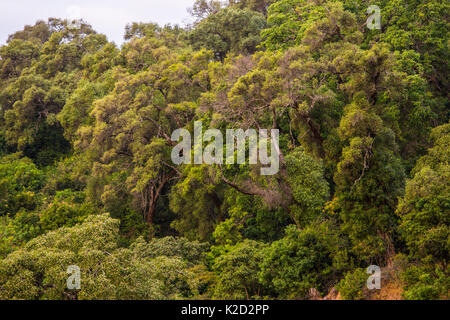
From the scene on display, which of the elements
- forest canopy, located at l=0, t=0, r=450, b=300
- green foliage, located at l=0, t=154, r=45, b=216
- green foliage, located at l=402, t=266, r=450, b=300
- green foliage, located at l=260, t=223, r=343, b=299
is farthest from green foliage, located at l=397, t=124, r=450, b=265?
green foliage, located at l=0, t=154, r=45, b=216

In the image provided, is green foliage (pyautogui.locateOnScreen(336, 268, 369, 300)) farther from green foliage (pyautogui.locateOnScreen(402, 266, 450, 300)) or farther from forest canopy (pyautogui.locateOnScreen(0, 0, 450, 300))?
green foliage (pyautogui.locateOnScreen(402, 266, 450, 300))

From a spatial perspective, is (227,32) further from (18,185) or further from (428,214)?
(428,214)

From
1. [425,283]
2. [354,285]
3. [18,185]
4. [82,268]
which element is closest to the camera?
[82,268]

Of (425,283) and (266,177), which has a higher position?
(266,177)

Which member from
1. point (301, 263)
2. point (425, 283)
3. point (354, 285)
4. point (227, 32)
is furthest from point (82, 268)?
point (227, 32)

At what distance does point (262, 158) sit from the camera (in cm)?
1430

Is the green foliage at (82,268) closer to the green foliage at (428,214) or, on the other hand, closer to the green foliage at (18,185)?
the green foliage at (428,214)

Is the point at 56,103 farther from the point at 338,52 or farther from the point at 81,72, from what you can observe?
the point at 338,52

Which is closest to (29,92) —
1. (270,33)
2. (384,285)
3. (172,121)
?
(172,121)

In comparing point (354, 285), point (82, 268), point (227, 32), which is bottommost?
point (354, 285)

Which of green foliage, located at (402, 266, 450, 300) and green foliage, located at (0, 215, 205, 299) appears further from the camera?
green foliage, located at (402, 266, 450, 300)

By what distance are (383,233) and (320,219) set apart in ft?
6.31

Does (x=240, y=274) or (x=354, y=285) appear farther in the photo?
(x=240, y=274)

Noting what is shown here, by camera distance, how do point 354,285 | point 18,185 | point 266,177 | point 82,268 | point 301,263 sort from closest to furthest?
1. point 82,268
2. point 354,285
3. point 301,263
4. point 266,177
5. point 18,185
